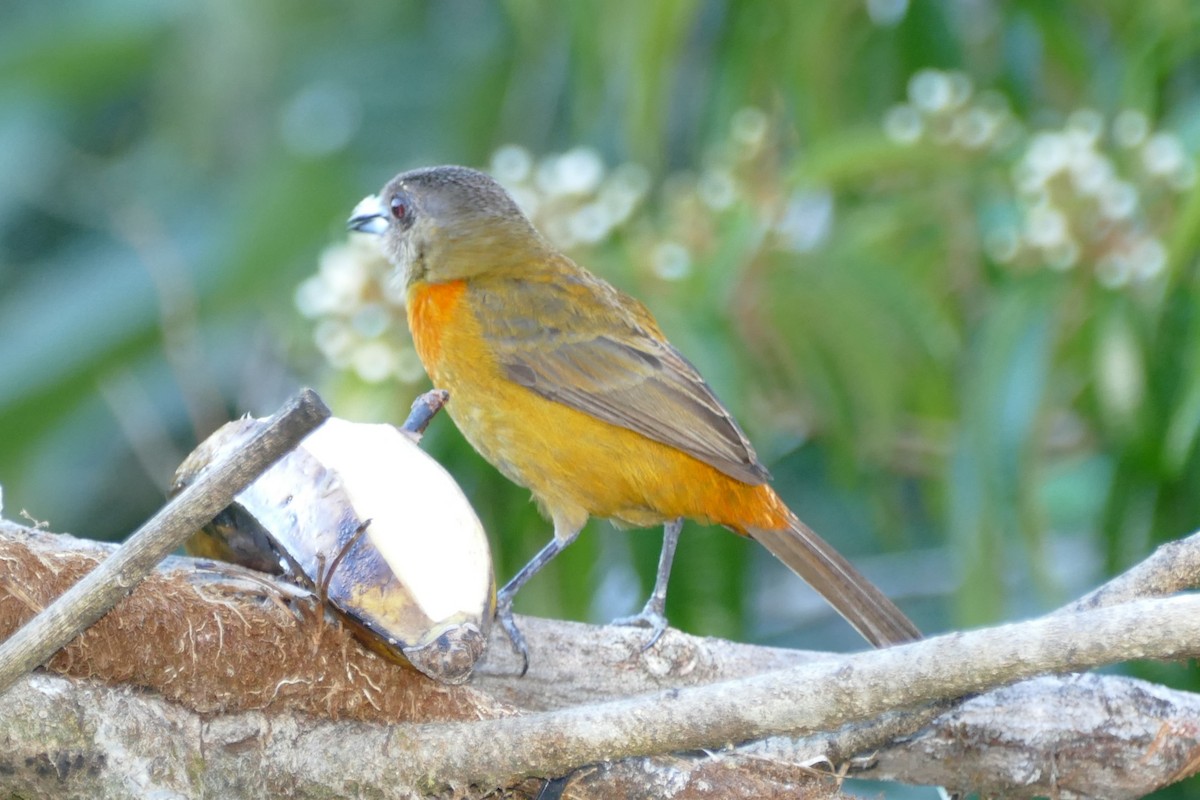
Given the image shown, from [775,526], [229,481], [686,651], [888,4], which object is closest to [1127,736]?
[686,651]

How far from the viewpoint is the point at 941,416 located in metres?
5.00

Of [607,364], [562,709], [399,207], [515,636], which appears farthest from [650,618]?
[399,207]

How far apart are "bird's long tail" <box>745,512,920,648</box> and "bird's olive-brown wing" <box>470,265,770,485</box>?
0.16 metres

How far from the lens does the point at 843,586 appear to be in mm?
3734

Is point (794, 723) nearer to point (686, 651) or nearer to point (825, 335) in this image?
point (686, 651)

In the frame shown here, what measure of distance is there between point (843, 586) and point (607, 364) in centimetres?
85

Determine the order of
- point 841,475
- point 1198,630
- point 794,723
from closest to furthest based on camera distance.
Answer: point 1198,630 → point 794,723 → point 841,475

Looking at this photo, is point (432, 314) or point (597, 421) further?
point (432, 314)

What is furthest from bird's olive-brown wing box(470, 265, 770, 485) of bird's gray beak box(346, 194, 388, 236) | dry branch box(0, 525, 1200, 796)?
dry branch box(0, 525, 1200, 796)

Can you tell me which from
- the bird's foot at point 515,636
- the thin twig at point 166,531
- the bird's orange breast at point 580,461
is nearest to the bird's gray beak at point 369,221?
the bird's orange breast at point 580,461

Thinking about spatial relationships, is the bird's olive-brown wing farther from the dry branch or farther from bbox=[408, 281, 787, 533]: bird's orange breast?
the dry branch

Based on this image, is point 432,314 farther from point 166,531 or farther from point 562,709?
point 166,531

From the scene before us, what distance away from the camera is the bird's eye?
468cm

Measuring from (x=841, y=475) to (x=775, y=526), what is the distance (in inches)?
29.2
